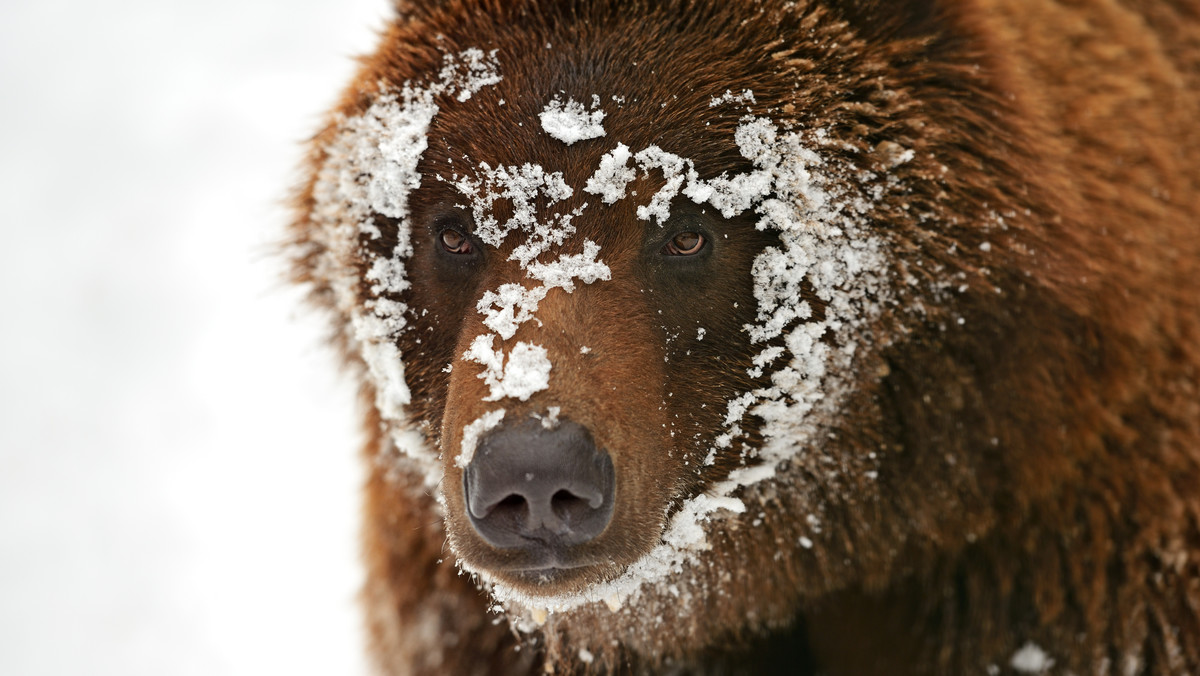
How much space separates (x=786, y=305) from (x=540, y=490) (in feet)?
2.63

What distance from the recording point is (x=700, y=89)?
272 centimetres

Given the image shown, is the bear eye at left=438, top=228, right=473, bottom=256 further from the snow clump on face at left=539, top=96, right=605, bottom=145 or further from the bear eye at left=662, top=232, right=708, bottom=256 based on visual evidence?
the bear eye at left=662, top=232, right=708, bottom=256

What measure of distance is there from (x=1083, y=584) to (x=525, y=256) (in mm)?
1764

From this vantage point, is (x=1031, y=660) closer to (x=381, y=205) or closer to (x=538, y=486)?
(x=538, y=486)

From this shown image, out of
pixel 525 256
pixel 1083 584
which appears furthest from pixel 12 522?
pixel 1083 584

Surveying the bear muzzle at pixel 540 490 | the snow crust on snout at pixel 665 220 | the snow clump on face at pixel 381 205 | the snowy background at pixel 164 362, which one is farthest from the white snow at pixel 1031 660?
the snowy background at pixel 164 362

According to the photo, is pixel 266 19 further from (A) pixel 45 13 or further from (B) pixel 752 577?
(B) pixel 752 577

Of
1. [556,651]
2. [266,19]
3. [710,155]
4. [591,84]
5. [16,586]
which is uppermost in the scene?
[591,84]

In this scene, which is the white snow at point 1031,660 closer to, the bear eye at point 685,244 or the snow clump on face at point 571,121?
the bear eye at point 685,244

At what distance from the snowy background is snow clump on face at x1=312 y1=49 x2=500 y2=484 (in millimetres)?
501

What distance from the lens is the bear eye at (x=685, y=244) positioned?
273 cm

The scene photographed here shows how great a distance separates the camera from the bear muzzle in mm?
2352

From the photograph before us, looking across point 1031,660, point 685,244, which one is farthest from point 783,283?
point 1031,660

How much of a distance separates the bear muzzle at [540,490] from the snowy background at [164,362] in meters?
1.34
